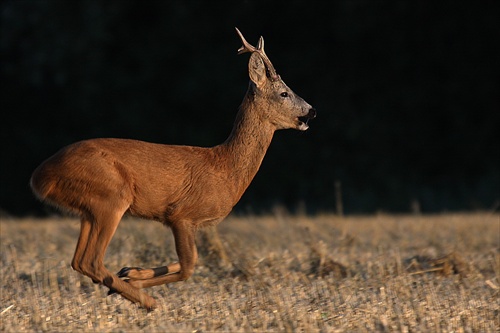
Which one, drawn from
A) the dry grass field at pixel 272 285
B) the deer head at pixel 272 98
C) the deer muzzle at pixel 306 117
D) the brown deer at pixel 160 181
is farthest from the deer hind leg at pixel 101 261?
the deer muzzle at pixel 306 117

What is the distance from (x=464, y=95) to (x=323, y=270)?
1487 cm

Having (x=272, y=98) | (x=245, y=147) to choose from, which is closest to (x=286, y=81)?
(x=272, y=98)

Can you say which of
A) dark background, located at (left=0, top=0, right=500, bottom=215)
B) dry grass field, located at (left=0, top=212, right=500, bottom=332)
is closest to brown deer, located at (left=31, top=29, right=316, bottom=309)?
dry grass field, located at (left=0, top=212, right=500, bottom=332)

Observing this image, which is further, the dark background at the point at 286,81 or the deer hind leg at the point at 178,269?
the dark background at the point at 286,81

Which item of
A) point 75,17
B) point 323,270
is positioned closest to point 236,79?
point 75,17

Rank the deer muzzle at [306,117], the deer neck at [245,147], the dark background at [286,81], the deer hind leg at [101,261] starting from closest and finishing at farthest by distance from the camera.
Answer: the deer hind leg at [101,261]
the deer neck at [245,147]
the deer muzzle at [306,117]
the dark background at [286,81]

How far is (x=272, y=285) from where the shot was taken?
8070mm

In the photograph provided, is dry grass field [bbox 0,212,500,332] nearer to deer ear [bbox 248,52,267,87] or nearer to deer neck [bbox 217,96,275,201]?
deer neck [bbox 217,96,275,201]

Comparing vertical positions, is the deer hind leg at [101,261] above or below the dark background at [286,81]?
below

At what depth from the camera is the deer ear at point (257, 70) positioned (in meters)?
8.07

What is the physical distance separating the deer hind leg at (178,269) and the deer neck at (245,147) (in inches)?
23.6

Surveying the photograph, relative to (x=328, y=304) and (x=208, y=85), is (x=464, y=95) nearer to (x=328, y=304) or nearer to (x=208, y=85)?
(x=208, y=85)

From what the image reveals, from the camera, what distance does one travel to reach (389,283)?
26.5 feet

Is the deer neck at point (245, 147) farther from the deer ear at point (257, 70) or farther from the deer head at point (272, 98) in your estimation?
the deer ear at point (257, 70)
